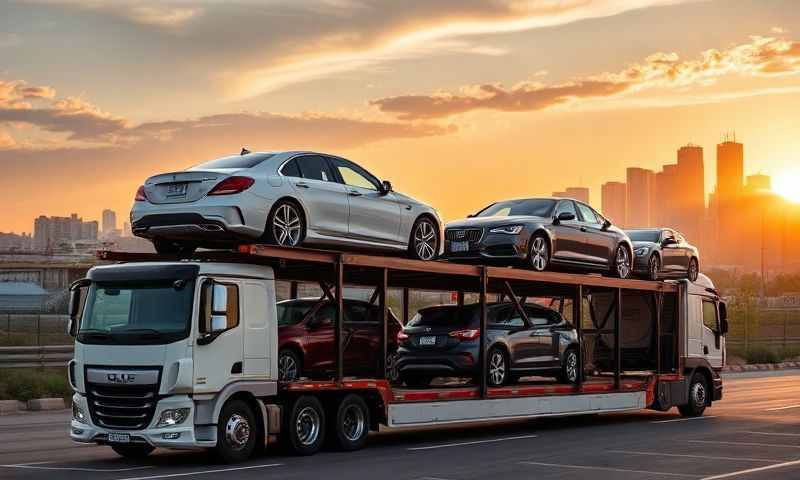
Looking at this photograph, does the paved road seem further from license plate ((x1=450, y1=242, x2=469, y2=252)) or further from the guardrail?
the guardrail

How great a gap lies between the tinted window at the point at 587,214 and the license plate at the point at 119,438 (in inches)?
401

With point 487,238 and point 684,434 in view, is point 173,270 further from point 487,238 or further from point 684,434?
point 684,434

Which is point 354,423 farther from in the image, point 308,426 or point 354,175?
point 354,175

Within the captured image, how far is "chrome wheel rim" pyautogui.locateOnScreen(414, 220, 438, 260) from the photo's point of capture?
56.0ft

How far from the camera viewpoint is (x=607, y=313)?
22.4 metres

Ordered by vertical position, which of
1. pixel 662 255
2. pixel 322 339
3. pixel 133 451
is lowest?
pixel 133 451

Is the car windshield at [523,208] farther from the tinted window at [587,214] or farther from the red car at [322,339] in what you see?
the red car at [322,339]

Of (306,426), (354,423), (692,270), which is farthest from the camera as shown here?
(692,270)

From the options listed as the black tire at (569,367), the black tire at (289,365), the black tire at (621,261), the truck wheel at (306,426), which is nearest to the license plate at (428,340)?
the black tire at (569,367)

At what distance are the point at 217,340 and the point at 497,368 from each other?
5.98m

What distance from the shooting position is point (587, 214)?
69.2 ft

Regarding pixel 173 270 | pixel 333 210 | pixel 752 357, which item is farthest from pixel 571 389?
pixel 752 357

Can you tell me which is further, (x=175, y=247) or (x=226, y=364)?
(x=175, y=247)

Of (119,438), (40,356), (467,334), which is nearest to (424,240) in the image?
(467,334)
